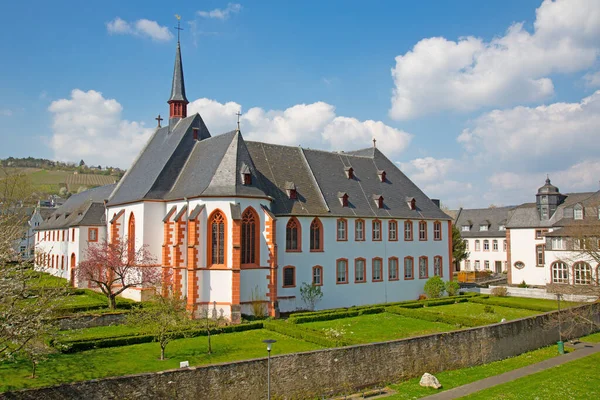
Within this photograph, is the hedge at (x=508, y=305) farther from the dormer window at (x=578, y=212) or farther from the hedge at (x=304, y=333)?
the hedge at (x=304, y=333)

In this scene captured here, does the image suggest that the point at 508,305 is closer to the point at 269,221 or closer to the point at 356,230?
the point at 356,230

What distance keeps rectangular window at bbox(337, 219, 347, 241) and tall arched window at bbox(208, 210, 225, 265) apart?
10.3 metres

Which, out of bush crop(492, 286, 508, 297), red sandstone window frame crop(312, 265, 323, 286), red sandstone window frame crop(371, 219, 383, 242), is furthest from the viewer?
bush crop(492, 286, 508, 297)

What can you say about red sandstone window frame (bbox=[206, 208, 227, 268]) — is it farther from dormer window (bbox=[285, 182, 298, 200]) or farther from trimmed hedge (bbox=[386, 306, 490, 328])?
trimmed hedge (bbox=[386, 306, 490, 328])

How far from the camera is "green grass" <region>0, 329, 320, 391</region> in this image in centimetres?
1784

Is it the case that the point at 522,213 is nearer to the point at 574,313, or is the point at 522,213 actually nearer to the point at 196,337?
the point at 574,313

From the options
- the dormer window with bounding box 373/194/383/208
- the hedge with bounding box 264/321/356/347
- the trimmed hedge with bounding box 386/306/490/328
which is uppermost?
the dormer window with bounding box 373/194/383/208

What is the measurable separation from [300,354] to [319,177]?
23.4 m

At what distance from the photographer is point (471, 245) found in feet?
243

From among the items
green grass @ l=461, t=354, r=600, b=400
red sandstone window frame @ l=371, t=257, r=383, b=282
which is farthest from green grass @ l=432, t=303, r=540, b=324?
green grass @ l=461, t=354, r=600, b=400

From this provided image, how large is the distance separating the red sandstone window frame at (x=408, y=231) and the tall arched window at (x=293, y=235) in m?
11.7

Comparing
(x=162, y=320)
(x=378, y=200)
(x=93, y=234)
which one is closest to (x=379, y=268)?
(x=378, y=200)

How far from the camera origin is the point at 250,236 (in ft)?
106

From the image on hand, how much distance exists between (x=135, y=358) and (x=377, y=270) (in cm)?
2361
